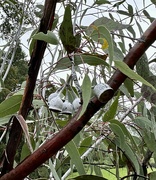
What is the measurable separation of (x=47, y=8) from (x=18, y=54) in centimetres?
323

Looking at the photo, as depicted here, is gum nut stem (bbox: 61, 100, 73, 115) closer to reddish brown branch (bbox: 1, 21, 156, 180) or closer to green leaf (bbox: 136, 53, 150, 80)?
reddish brown branch (bbox: 1, 21, 156, 180)

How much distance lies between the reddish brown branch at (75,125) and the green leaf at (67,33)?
1.8 inches

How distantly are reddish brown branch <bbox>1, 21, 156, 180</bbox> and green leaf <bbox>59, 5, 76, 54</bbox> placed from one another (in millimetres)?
46

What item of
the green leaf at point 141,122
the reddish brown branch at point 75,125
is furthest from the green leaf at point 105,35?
the green leaf at point 141,122

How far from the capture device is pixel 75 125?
258mm

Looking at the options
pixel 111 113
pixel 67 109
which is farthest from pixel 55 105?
pixel 111 113

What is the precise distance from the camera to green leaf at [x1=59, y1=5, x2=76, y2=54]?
274mm

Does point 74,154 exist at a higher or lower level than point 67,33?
lower

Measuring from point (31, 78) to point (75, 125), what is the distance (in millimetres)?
58

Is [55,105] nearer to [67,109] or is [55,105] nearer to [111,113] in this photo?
[67,109]

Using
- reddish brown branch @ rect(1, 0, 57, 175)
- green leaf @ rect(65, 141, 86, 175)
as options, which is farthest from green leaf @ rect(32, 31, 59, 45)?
green leaf @ rect(65, 141, 86, 175)

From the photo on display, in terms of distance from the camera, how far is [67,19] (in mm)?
278

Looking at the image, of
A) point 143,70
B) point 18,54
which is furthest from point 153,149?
point 18,54

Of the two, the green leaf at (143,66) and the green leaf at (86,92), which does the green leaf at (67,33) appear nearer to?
the green leaf at (86,92)
